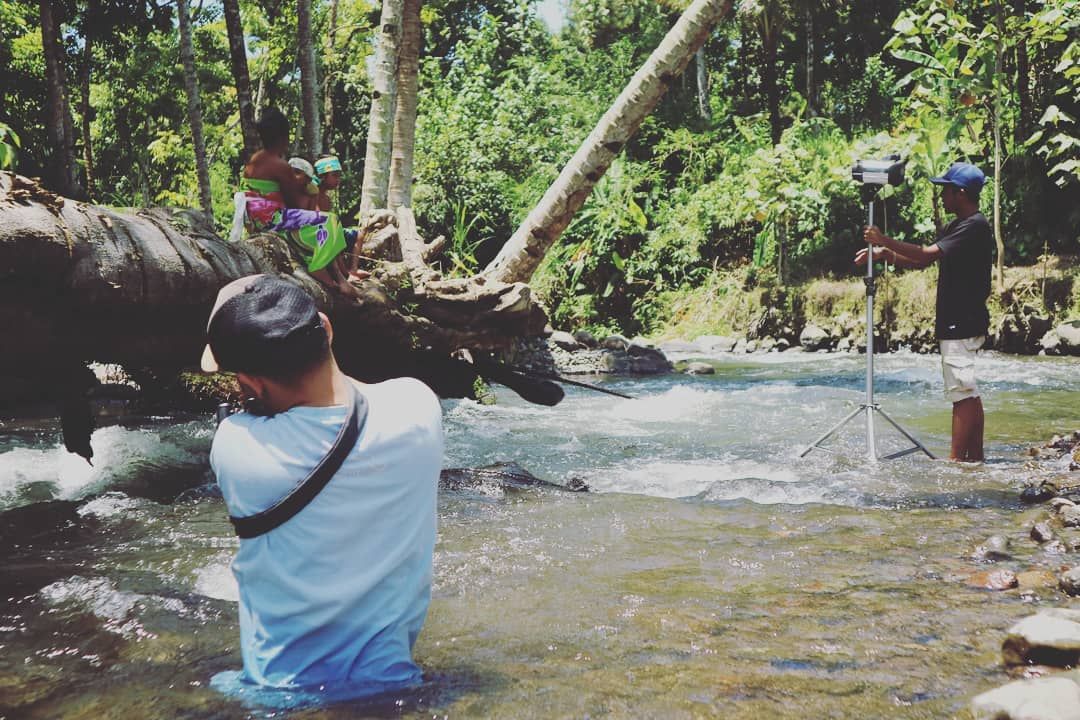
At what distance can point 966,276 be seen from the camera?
A: 19.8 feet

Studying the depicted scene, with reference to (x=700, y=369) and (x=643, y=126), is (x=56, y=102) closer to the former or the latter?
(x=700, y=369)

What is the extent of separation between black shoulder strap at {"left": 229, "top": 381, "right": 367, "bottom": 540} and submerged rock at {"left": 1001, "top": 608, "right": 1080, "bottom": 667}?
1884 mm

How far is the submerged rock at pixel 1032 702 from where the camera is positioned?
194 centimetres

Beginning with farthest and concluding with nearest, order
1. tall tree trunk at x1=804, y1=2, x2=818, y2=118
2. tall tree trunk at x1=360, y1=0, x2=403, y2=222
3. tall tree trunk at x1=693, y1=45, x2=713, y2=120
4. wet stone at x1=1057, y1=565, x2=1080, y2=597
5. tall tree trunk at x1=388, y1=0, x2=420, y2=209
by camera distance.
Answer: tall tree trunk at x1=693, y1=45, x2=713, y2=120, tall tree trunk at x1=804, y1=2, x2=818, y2=118, tall tree trunk at x1=360, y1=0, x2=403, y2=222, tall tree trunk at x1=388, y1=0, x2=420, y2=209, wet stone at x1=1057, y1=565, x2=1080, y2=597

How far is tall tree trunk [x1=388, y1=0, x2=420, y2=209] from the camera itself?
29.7 ft

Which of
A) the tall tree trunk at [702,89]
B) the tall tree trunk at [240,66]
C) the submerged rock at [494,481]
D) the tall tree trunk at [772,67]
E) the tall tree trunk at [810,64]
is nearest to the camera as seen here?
the submerged rock at [494,481]

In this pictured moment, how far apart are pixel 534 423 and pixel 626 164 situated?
15015 millimetres

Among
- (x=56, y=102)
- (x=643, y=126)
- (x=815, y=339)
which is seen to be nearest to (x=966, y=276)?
(x=815, y=339)

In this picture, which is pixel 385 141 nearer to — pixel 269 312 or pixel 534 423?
pixel 534 423

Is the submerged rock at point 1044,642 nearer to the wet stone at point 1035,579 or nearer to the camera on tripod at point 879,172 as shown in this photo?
the wet stone at point 1035,579

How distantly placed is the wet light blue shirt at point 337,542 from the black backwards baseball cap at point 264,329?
126 millimetres

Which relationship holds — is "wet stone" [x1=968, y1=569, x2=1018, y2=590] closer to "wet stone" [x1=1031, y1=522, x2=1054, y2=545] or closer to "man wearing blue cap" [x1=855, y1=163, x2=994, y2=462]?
"wet stone" [x1=1031, y1=522, x2=1054, y2=545]

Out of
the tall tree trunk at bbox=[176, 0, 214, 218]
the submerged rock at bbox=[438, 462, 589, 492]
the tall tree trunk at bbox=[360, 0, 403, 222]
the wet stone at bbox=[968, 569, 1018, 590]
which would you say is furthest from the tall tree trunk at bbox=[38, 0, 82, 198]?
the wet stone at bbox=[968, 569, 1018, 590]

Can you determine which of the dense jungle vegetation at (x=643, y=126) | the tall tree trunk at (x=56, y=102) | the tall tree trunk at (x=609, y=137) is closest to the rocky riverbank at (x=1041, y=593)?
the tall tree trunk at (x=609, y=137)
